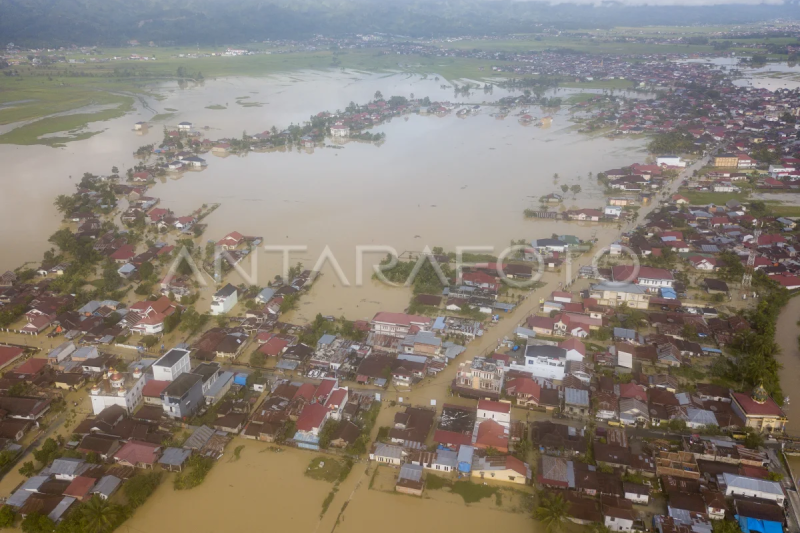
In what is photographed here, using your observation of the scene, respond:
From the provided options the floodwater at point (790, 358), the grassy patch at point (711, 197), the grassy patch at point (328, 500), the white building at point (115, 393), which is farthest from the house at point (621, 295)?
the white building at point (115, 393)


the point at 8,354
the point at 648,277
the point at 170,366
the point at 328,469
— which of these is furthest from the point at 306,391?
the point at 648,277

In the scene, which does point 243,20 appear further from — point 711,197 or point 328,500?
point 328,500

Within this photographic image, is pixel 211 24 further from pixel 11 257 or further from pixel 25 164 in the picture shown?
pixel 11 257

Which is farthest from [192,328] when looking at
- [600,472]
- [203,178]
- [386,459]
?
[203,178]

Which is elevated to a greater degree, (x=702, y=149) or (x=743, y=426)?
(x=702, y=149)

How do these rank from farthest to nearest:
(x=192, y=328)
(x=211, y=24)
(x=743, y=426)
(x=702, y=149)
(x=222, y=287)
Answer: (x=211, y=24) → (x=702, y=149) → (x=222, y=287) → (x=192, y=328) → (x=743, y=426)
